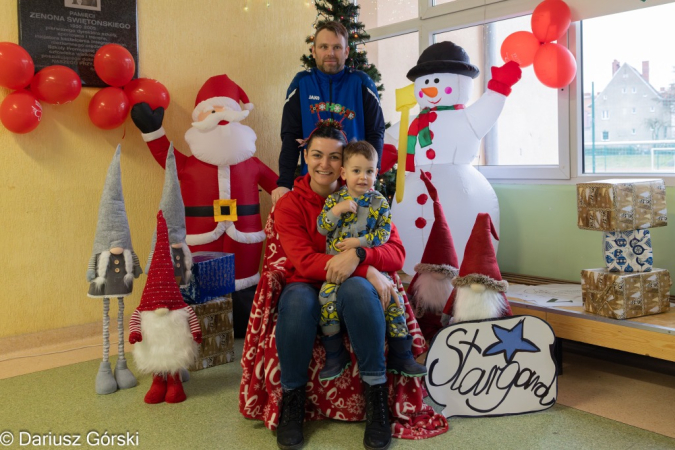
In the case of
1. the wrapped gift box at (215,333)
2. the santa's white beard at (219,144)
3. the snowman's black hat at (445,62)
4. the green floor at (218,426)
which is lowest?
the green floor at (218,426)

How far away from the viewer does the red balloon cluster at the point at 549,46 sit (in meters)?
2.86

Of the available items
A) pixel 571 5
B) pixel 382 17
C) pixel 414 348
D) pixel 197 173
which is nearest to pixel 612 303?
pixel 414 348

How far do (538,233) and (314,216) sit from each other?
1446 millimetres

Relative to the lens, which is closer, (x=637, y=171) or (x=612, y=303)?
(x=612, y=303)

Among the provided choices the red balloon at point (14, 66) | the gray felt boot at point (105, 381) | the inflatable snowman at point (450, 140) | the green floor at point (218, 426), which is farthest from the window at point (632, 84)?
the red balloon at point (14, 66)

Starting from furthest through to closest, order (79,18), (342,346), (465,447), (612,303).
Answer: (79,18) < (612,303) < (342,346) < (465,447)

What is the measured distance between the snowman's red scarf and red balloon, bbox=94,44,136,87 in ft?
4.62

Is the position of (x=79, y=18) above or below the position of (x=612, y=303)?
above

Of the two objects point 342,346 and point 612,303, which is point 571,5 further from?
point 342,346

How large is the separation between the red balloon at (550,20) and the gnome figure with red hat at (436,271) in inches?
36.4

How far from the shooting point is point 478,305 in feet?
7.48

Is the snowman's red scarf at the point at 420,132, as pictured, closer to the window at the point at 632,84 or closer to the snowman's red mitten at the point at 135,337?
the window at the point at 632,84

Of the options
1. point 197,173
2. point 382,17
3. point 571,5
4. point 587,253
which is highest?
point 382,17

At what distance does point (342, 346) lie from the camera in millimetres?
2111
